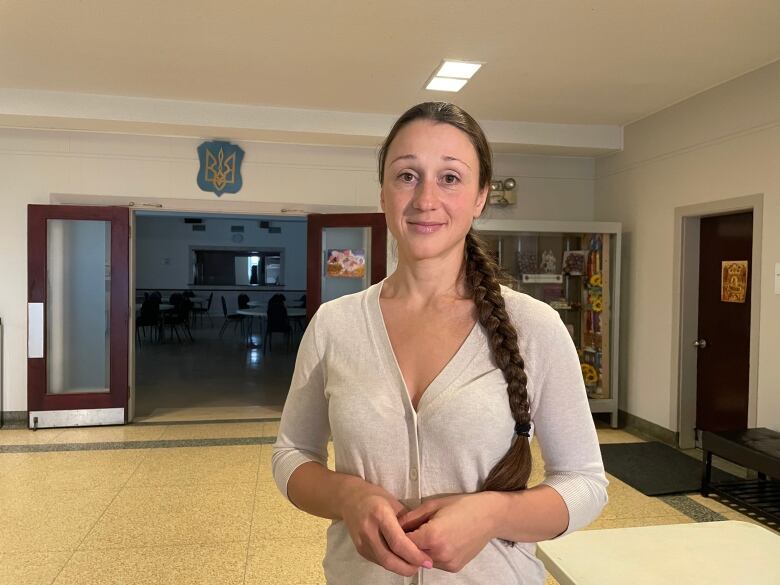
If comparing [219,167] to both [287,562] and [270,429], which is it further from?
[287,562]

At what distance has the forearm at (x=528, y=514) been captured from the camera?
3.07ft

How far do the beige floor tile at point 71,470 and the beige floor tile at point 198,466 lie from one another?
122 mm

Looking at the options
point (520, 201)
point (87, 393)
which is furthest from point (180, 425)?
point (520, 201)

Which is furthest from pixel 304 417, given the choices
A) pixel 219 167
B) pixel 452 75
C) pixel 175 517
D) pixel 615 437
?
pixel 219 167

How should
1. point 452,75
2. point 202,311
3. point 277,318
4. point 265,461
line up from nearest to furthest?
point 452,75
point 265,461
point 277,318
point 202,311

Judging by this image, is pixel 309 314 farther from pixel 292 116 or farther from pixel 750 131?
pixel 750 131

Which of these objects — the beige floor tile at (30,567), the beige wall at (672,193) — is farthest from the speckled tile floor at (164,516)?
the beige wall at (672,193)

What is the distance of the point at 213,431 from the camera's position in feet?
19.6

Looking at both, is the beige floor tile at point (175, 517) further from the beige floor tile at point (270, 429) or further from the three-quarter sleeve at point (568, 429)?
the three-quarter sleeve at point (568, 429)

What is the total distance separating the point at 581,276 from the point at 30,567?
5.42 meters

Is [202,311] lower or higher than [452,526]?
lower

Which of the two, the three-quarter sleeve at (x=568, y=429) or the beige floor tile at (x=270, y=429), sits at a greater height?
the three-quarter sleeve at (x=568, y=429)

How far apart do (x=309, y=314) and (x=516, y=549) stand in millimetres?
5888

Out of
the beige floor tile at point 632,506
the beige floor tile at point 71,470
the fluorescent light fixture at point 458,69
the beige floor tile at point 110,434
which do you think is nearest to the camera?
the beige floor tile at point 632,506
